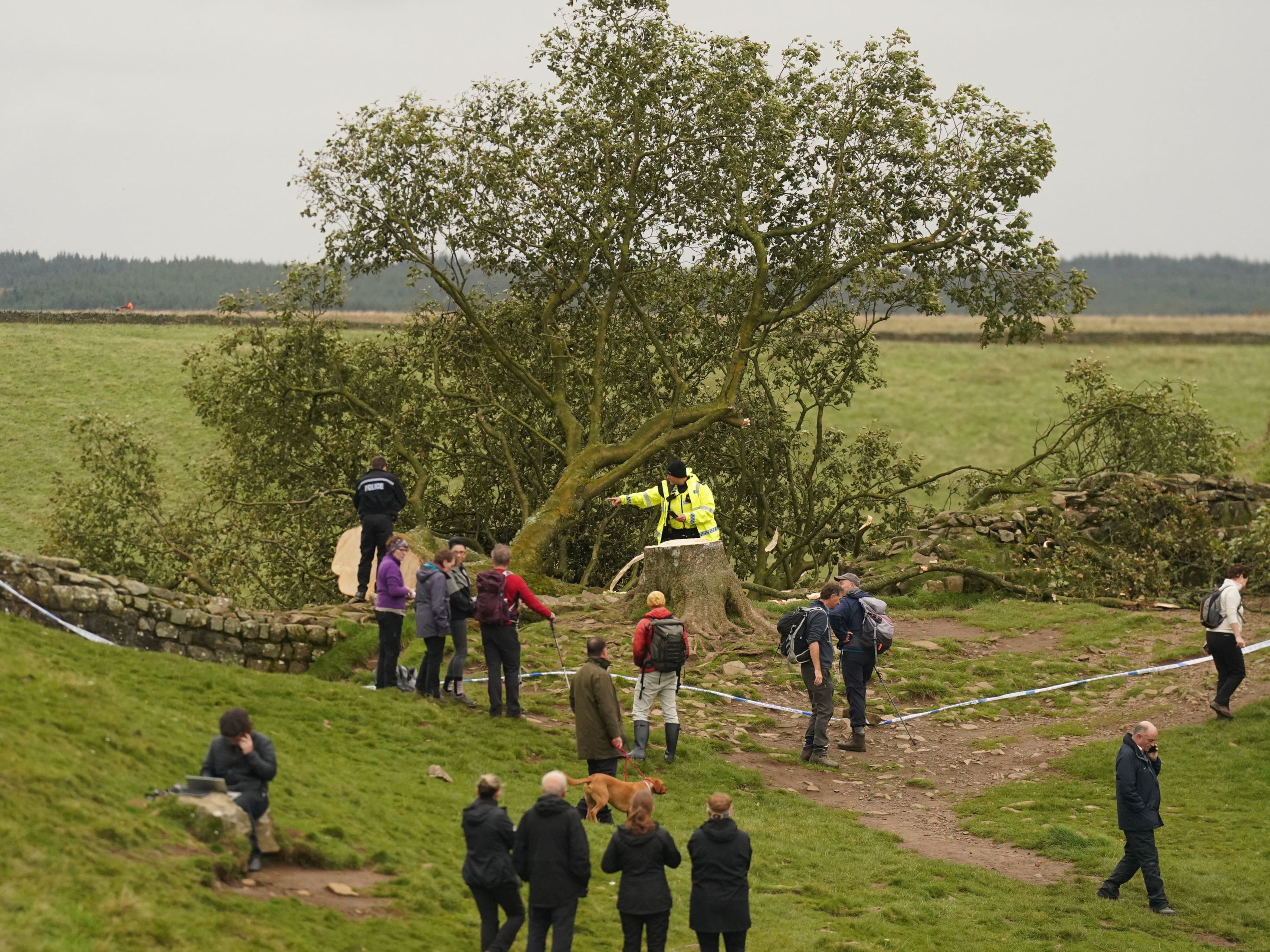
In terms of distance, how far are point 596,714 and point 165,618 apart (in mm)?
6428

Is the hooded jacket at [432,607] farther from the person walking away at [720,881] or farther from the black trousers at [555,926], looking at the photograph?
the person walking away at [720,881]

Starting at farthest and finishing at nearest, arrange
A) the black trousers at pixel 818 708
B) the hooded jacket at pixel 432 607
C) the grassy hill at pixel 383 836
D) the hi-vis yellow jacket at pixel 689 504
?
the hi-vis yellow jacket at pixel 689 504
the black trousers at pixel 818 708
the hooded jacket at pixel 432 607
the grassy hill at pixel 383 836

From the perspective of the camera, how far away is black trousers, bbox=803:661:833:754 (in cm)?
1667

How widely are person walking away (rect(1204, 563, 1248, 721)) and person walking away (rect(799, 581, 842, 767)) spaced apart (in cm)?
494

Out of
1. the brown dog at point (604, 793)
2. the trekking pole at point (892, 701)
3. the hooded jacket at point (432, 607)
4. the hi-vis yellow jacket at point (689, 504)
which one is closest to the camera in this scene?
the brown dog at point (604, 793)

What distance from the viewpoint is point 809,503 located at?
34.5m

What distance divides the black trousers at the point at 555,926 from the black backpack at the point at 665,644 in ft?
18.5

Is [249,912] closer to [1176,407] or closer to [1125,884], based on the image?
[1125,884]

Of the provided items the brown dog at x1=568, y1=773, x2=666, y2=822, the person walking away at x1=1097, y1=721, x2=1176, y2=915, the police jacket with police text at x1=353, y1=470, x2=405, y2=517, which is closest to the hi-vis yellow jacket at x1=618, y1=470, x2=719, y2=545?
the police jacket with police text at x1=353, y1=470, x2=405, y2=517

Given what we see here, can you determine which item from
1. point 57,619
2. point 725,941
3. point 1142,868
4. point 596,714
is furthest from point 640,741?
point 57,619

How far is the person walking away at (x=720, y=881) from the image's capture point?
A: 995 cm

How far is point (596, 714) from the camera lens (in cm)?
1368

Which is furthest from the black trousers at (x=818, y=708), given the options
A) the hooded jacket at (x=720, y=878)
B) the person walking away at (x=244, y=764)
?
the person walking away at (x=244, y=764)

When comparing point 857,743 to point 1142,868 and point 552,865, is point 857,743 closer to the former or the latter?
point 1142,868
